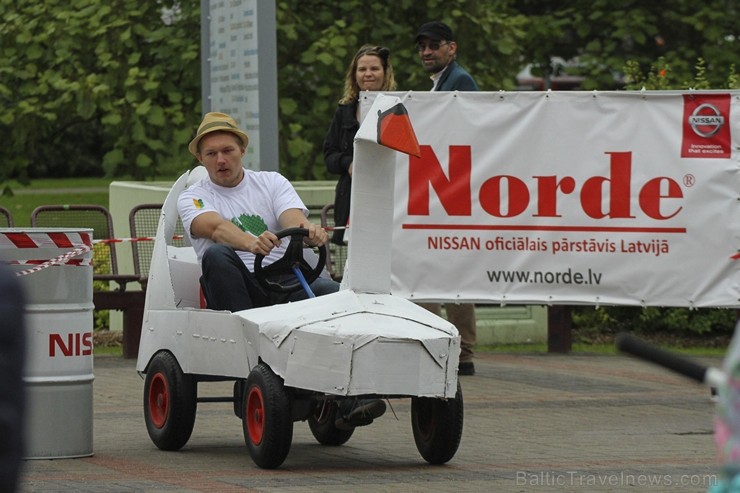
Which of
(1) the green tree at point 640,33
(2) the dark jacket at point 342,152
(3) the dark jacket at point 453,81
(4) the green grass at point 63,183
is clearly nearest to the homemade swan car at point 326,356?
(2) the dark jacket at point 342,152

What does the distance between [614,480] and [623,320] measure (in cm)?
988

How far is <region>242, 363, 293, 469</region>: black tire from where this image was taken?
26.1ft

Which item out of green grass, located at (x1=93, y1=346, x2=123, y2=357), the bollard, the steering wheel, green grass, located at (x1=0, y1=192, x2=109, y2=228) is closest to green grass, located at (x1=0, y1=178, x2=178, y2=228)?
green grass, located at (x1=0, y1=192, x2=109, y2=228)

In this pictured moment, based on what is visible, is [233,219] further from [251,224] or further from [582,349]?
[582,349]

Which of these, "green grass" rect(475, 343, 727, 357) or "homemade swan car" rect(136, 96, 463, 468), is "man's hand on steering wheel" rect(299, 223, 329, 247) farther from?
"green grass" rect(475, 343, 727, 357)

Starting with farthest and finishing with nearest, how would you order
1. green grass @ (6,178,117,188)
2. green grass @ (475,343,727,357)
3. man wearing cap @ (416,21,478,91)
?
green grass @ (6,178,117,188), green grass @ (475,343,727,357), man wearing cap @ (416,21,478,91)

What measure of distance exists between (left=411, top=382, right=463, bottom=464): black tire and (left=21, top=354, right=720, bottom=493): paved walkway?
0.28 feet

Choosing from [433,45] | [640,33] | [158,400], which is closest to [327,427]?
[158,400]

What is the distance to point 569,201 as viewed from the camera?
12773 mm

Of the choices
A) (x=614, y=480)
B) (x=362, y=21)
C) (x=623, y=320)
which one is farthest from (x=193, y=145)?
(x=362, y=21)

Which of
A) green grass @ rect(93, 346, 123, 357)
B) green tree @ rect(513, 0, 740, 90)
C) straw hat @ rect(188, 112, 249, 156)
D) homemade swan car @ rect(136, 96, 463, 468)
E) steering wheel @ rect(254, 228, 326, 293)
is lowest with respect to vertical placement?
green grass @ rect(93, 346, 123, 357)

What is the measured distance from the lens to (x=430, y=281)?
13039mm

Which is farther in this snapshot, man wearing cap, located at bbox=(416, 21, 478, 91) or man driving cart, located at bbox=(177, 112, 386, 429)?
man wearing cap, located at bbox=(416, 21, 478, 91)

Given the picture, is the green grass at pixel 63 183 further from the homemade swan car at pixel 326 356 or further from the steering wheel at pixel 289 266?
the steering wheel at pixel 289 266
